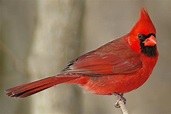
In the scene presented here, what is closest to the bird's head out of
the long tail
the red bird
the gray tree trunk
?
the red bird

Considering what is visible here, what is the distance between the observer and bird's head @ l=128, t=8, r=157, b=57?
3.83 m

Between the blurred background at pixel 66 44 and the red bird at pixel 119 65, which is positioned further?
the blurred background at pixel 66 44

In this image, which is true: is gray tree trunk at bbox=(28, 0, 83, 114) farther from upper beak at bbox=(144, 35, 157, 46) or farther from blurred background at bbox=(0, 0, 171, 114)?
upper beak at bbox=(144, 35, 157, 46)

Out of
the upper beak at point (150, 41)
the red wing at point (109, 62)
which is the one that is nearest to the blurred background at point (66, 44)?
the red wing at point (109, 62)

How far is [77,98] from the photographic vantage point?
200 inches

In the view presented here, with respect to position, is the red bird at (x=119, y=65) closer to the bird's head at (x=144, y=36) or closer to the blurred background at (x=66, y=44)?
the bird's head at (x=144, y=36)

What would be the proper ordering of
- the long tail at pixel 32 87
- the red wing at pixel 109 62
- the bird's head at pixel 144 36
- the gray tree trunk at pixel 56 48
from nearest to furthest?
1. the long tail at pixel 32 87
2. the bird's head at pixel 144 36
3. the red wing at pixel 109 62
4. the gray tree trunk at pixel 56 48

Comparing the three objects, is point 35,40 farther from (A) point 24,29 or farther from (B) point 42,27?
(A) point 24,29

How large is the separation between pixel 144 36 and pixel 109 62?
329mm

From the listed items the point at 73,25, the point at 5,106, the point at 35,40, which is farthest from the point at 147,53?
the point at 5,106

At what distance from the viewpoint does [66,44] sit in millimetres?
5008

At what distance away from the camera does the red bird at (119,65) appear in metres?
3.90

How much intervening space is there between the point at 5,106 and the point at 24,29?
41.8 inches

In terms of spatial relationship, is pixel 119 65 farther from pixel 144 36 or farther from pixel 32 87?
pixel 32 87
